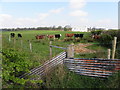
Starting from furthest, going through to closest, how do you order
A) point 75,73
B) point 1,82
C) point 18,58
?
1. point 75,73
2. point 18,58
3. point 1,82

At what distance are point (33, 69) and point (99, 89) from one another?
107 inches

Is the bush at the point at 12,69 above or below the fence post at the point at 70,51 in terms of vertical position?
below

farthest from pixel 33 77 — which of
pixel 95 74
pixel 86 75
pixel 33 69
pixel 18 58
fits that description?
pixel 95 74

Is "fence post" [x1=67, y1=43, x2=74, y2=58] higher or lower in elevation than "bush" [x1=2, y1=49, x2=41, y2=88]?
higher

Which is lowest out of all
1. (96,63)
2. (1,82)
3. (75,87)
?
(75,87)

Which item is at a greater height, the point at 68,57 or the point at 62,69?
the point at 68,57

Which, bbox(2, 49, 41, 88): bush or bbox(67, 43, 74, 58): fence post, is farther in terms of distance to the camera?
bbox(67, 43, 74, 58): fence post

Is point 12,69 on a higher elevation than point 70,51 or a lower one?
lower

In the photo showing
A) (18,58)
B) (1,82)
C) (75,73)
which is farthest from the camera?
(75,73)

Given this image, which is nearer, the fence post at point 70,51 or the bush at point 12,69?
the bush at point 12,69

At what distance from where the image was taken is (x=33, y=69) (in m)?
5.21

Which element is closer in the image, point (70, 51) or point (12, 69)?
point (12, 69)

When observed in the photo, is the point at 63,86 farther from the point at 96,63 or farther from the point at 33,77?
the point at 96,63

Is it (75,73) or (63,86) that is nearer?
(63,86)
